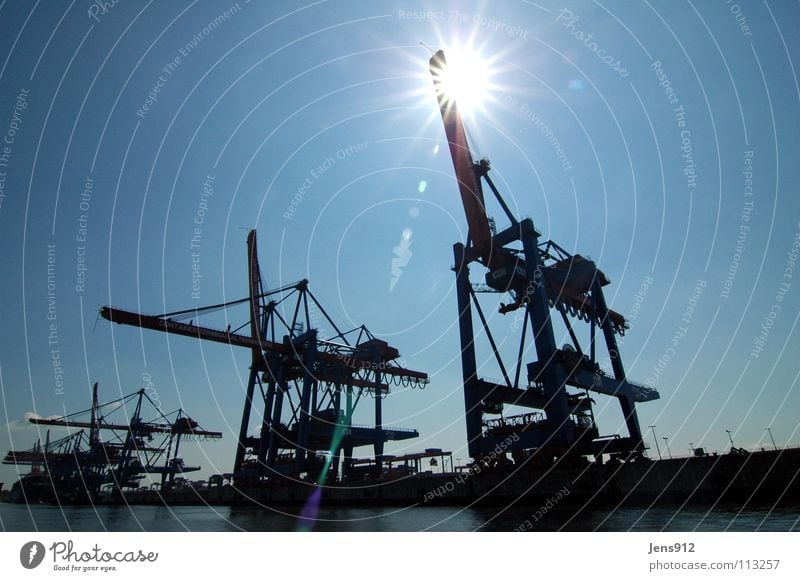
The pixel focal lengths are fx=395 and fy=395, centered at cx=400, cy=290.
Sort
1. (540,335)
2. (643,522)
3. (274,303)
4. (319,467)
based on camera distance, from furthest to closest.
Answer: (274,303), (319,467), (540,335), (643,522)

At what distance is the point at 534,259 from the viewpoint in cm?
3058
